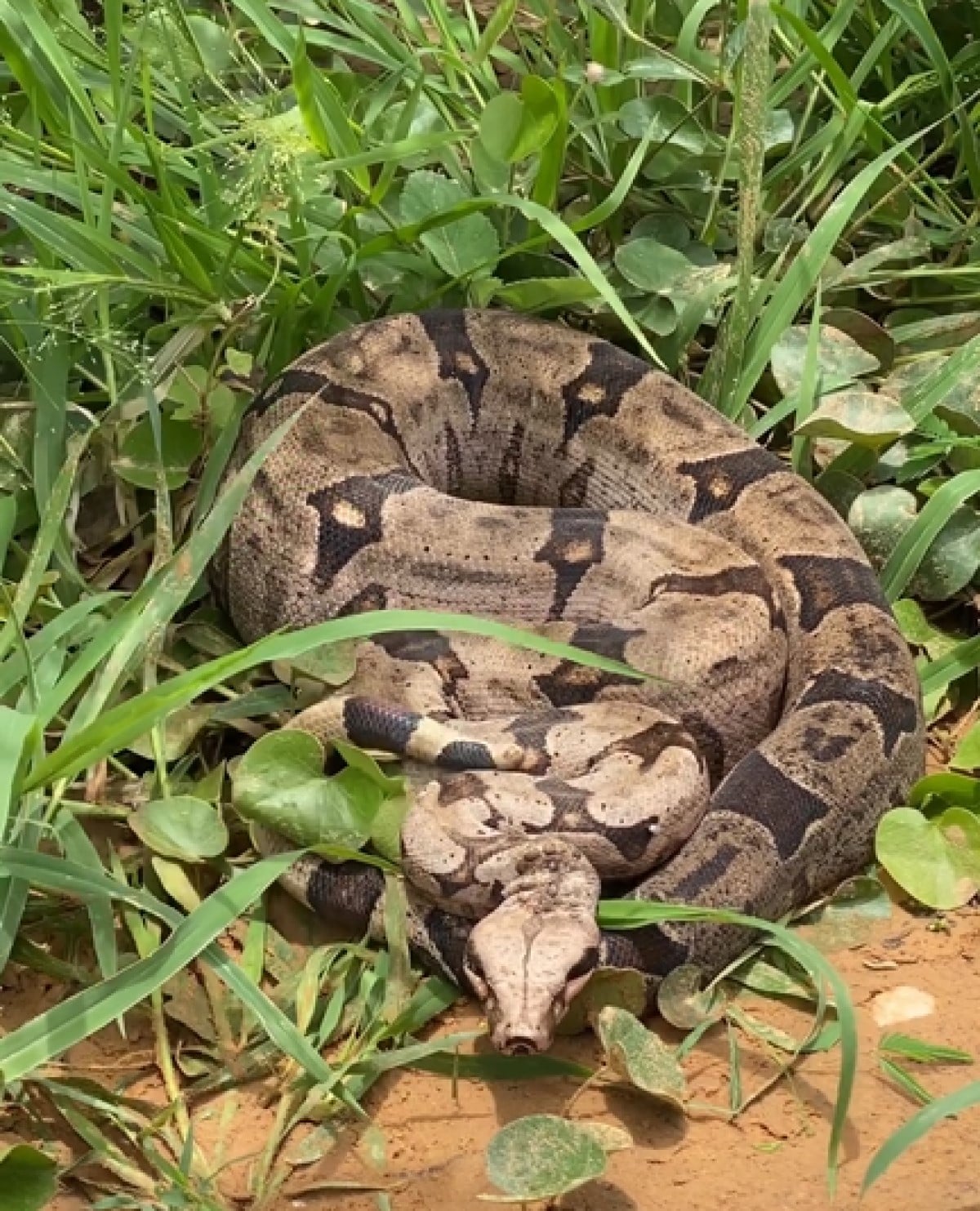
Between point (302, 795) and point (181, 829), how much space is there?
0.32 meters

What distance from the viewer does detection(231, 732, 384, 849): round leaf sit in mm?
4266

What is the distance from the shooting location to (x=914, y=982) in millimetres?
4312

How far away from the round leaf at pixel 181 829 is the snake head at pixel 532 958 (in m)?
0.71

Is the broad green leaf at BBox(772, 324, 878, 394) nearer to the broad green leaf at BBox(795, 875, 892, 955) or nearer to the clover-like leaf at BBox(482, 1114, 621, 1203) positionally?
the broad green leaf at BBox(795, 875, 892, 955)

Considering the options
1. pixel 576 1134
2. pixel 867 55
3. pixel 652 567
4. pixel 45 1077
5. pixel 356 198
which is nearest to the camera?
pixel 576 1134

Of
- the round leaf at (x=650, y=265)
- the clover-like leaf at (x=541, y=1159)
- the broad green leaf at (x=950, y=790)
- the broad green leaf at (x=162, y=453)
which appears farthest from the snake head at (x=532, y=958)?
the round leaf at (x=650, y=265)

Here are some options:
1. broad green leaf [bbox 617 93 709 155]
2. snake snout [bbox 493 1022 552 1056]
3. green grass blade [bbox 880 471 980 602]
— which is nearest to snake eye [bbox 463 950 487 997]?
snake snout [bbox 493 1022 552 1056]

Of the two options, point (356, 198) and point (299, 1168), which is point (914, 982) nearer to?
point (299, 1168)

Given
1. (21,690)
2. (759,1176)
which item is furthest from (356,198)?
(759,1176)

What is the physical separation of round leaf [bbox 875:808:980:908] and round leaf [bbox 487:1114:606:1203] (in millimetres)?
1329

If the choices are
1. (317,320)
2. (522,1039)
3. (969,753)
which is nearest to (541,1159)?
(522,1039)

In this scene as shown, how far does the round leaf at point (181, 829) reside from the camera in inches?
170

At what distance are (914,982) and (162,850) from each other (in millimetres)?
1880

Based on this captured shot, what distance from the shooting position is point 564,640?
4.96 metres
